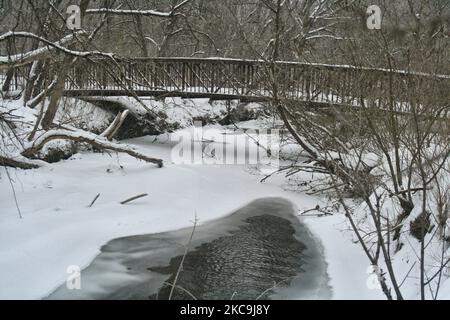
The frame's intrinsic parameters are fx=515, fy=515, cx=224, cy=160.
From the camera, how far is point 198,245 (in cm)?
998

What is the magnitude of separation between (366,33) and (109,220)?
6677 millimetres

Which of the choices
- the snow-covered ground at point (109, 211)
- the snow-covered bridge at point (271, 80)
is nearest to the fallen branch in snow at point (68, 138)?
the snow-covered ground at point (109, 211)

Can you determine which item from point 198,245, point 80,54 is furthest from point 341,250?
point 80,54

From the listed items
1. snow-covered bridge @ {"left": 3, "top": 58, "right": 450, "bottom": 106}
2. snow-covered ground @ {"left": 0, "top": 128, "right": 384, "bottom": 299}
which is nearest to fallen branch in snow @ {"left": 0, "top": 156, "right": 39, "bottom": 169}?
snow-covered ground @ {"left": 0, "top": 128, "right": 384, "bottom": 299}

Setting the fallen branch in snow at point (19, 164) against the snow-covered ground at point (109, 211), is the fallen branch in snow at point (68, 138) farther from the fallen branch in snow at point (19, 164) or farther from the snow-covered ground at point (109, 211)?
the snow-covered ground at point (109, 211)

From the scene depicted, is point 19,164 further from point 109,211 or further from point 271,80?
point 271,80

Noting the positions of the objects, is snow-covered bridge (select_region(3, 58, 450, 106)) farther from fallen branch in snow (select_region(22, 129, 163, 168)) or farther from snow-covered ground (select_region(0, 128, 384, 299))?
snow-covered ground (select_region(0, 128, 384, 299))

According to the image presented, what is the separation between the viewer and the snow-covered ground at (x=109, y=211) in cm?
828

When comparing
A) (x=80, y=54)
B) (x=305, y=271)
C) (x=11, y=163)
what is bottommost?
(x=305, y=271)

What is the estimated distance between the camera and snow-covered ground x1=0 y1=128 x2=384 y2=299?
8.28 meters

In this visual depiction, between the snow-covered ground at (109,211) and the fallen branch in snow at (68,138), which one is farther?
the fallen branch in snow at (68,138)

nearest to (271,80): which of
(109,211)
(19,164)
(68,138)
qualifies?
(109,211)

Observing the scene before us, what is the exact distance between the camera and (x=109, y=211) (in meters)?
11.4
